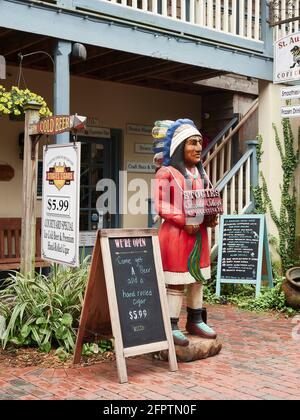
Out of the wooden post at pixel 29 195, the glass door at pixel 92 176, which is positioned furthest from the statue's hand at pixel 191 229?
the glass door at pixel 92 176

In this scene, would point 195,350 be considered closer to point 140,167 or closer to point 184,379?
point 184,379

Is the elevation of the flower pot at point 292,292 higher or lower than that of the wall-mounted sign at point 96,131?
lower

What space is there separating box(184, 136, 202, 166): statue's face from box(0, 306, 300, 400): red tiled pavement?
1.71 m

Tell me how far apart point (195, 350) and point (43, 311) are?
1377 mm

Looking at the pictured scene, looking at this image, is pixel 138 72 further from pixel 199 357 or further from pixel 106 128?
pixel 199 357

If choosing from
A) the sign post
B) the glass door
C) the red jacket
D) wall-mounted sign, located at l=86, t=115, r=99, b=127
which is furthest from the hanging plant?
the glass door

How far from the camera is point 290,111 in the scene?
25.3ft

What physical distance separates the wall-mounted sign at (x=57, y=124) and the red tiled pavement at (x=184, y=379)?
1.95 meters

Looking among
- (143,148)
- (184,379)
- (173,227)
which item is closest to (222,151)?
(143,148)

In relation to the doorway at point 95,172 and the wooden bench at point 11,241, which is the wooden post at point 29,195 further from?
the doorway at point 95,172

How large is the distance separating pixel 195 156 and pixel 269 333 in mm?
2131

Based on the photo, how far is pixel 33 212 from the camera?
5434 millimetres

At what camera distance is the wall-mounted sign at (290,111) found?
25.0ft

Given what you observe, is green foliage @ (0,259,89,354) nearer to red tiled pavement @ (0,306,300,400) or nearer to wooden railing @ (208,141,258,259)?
red tiled pavement @ (0,306,300,400)
